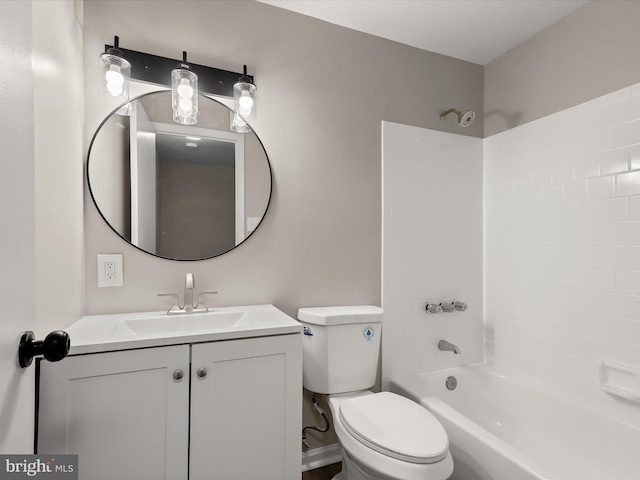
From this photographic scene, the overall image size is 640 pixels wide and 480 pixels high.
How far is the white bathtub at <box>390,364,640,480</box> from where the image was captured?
4.48 feet

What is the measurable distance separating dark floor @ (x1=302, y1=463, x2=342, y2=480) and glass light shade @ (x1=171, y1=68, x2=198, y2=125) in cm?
191

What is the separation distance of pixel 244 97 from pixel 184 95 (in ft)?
0.94

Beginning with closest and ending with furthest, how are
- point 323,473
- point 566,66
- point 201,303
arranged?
point 201,303, point 323,473, point 566,66

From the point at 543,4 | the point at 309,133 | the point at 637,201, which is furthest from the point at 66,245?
Answer: the point at 543,4

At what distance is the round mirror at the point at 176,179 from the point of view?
1.52 meters

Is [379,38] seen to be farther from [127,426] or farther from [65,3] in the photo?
[127,426]

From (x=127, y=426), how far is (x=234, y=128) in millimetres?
1359

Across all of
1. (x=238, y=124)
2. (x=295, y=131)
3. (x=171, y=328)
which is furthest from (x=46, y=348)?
(x=295, y=131)

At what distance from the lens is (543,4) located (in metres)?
1.80

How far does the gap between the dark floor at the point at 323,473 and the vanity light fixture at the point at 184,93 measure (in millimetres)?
1914

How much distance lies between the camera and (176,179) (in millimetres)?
1624

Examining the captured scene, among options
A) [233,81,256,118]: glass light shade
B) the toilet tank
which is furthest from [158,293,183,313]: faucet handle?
[233,81,256,118]: glass light shade

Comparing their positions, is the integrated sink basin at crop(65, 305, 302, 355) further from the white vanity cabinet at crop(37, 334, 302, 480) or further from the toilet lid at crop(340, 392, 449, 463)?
the toilet lid at crop(340, 392, 449, 463)

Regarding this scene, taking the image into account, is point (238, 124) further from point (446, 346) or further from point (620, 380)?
point (620, 380)
